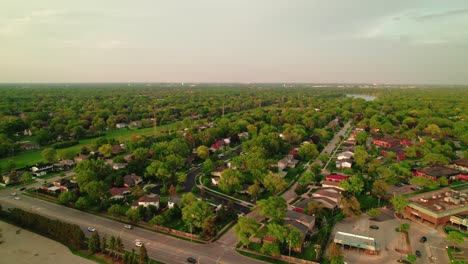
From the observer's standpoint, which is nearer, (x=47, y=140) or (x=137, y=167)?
(x=137, y=167)

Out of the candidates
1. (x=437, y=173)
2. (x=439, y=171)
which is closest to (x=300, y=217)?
(x=437, y=173)

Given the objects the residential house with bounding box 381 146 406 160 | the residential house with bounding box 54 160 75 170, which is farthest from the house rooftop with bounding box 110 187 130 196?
the residential house with bounding box 381 146 406 160

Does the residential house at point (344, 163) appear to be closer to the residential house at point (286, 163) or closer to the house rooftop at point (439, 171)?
the residential house at point (286, 163)

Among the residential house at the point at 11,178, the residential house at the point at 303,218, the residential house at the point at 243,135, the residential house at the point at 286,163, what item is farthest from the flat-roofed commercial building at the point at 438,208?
the residential house at the point at 11,178

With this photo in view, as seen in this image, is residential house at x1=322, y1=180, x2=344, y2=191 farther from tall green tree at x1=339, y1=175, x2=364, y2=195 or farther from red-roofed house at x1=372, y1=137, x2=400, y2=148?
red-roofed house at x1=372, y1=137, x2=400, y2=148

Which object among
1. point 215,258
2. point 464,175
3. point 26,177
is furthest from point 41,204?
point 464,175

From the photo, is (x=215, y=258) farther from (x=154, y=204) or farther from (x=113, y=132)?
(x=113, y=132)
